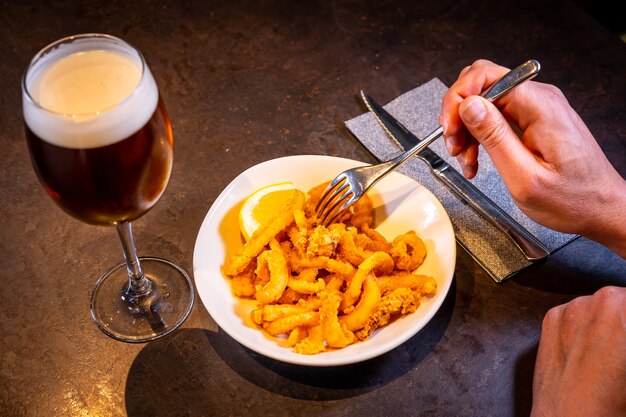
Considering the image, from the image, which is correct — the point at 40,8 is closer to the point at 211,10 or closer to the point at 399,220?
the point at 211,10

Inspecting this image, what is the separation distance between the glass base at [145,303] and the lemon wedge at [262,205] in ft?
0.57

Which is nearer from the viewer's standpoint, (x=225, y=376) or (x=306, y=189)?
(x=225, y=376)

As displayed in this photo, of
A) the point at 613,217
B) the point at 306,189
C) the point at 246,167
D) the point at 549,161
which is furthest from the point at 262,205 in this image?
the point at 613,217

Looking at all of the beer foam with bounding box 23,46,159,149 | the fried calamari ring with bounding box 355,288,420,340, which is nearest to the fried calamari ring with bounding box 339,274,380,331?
the fried calamari ring with bounding box 355,288,420,340

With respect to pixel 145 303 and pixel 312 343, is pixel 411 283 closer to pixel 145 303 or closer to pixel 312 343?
pixel 312 343

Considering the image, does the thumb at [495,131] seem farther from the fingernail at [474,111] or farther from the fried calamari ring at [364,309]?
the fried calamari ring at [364,309]

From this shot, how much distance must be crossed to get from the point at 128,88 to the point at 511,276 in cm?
82

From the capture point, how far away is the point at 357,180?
1.26m

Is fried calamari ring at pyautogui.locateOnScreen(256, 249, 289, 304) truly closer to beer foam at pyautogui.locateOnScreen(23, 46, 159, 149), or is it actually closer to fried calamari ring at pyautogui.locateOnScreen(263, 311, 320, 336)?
fried calamari ring at pyautogui.locateOnScreen(263, 311, 320, 336)

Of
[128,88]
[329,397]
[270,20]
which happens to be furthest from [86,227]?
[270,20]

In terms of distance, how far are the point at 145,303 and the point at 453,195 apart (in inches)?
28.1

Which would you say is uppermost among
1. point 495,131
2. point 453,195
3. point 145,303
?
point 495,131

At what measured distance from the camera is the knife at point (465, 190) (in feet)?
4.24

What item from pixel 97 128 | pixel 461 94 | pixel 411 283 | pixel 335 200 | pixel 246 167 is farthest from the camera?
pixel 246 167
